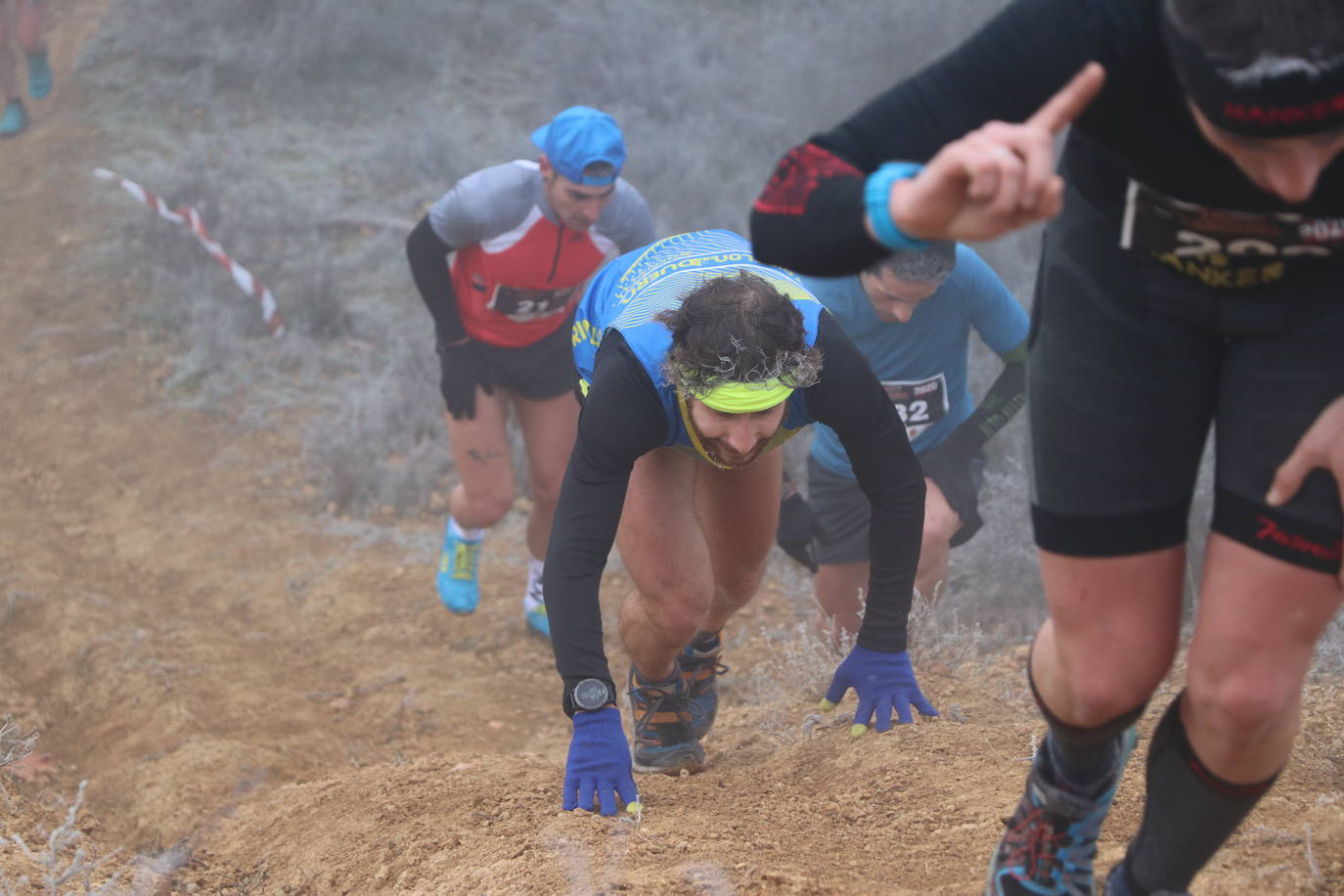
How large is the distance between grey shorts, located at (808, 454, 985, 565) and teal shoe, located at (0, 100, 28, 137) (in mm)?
9407

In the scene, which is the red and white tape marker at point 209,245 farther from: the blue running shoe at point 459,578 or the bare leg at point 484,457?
the bare leg at point 484,457

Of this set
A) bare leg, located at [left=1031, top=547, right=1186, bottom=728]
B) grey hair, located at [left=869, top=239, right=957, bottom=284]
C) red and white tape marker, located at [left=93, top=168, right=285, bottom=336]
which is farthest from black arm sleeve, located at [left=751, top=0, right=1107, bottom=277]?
red and white tape marker, located at [left=93, top=168, right=285, bottom=336]

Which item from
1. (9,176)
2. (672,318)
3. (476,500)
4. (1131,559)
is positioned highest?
(1131,559)

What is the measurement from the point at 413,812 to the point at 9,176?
31.5ft

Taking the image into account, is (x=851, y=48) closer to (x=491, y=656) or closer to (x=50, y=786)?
(x=491, y=656)

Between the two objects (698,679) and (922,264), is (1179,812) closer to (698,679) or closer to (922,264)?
(698,679)

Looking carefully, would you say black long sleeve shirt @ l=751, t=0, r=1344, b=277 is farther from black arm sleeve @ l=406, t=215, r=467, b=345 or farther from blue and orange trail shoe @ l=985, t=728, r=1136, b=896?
black arm sleeve @ l=406, t=215, r=467, b=345

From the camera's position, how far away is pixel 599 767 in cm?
312

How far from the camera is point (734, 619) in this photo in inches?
257

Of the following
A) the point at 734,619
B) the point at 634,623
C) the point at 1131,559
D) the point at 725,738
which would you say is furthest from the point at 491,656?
the point at 1131,559

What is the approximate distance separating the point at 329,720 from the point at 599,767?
2.65m

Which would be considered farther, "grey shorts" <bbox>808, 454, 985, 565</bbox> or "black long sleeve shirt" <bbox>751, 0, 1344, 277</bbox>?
"grey shorts" <bbox>808, 454, 985, 565</bbox>

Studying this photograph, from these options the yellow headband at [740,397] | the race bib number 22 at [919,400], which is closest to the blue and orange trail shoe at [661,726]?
the yellow headband at [740,397]

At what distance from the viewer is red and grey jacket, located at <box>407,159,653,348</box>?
535cm
